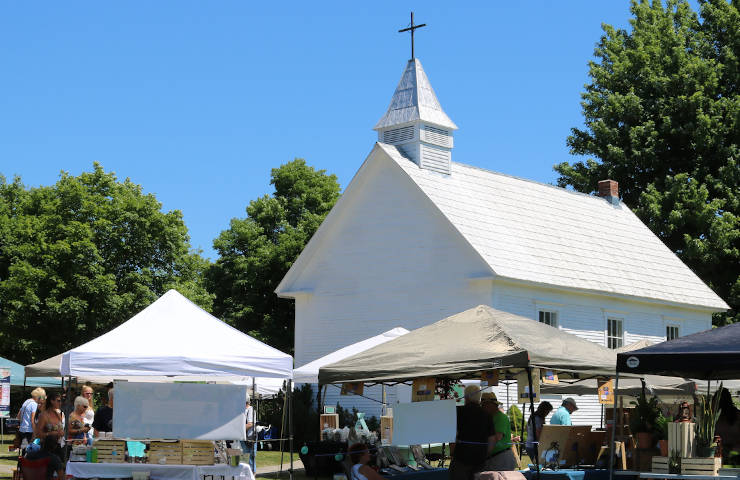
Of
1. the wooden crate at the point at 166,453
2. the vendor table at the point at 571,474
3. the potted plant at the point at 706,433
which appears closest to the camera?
the potted plant at the point at 706,433

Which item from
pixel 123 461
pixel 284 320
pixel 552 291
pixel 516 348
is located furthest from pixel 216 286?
pixel 516 348

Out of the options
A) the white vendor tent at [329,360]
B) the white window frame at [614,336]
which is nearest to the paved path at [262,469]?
the white vendor tent at [329,360]

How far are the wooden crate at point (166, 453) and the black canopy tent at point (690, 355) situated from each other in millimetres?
6123

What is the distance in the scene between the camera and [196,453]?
13.6 m

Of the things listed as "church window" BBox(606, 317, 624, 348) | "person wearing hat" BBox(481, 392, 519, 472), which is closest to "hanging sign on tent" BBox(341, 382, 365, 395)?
"person wearing hat" BBox(481, 392, 519, 472)

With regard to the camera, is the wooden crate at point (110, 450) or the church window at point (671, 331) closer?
the wooden crate at point (110, 450)

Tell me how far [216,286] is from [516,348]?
128 ft

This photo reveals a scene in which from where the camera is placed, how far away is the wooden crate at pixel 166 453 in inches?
535

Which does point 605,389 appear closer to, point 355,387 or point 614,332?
point 355,387

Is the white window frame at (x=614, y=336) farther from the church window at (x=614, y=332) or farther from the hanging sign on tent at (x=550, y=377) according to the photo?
the hanging sign on tent at (x=550, y=377)

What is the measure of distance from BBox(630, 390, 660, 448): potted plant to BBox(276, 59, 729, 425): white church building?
13.2 meters

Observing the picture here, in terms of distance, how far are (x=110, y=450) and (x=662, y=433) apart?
726cm

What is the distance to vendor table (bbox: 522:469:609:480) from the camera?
12906 millimetres

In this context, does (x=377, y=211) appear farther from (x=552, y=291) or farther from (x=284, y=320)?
(x=284, y=320)
